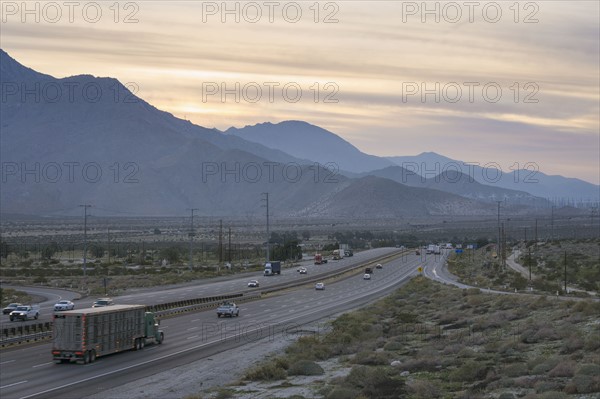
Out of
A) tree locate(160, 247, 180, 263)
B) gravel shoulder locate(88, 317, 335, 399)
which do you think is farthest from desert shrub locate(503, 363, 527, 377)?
tree locate(160, 247, 180, 263)

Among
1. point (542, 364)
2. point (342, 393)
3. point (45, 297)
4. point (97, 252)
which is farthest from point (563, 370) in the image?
point (97, 252)

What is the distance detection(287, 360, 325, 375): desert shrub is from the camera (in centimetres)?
3519

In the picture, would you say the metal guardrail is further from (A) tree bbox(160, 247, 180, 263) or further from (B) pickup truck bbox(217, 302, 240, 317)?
(A) tree bbox(160, 247, 180, 263)

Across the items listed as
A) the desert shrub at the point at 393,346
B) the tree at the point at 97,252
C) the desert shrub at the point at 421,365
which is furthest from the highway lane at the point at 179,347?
the tree at the point at 97,252

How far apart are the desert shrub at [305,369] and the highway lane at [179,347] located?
20.2 ft

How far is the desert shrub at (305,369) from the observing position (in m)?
35.2

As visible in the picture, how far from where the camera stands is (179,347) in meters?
45.1

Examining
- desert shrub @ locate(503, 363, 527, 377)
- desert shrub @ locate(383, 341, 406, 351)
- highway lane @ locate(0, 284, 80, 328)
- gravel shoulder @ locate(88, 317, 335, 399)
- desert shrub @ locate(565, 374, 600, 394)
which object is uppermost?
desert shrub @ locate(565, 374, 600, 394)

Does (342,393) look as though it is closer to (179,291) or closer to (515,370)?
(515,370)

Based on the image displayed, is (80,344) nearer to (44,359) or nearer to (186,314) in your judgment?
(44,359)

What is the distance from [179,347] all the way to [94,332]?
20.1 ft

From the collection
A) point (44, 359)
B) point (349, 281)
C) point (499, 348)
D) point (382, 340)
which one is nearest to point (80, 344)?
point (44, 359)

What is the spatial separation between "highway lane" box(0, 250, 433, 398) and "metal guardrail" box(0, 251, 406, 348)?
1172mm

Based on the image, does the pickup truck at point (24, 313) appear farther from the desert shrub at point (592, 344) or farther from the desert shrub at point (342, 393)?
the desert shrub at point (592, 344)
